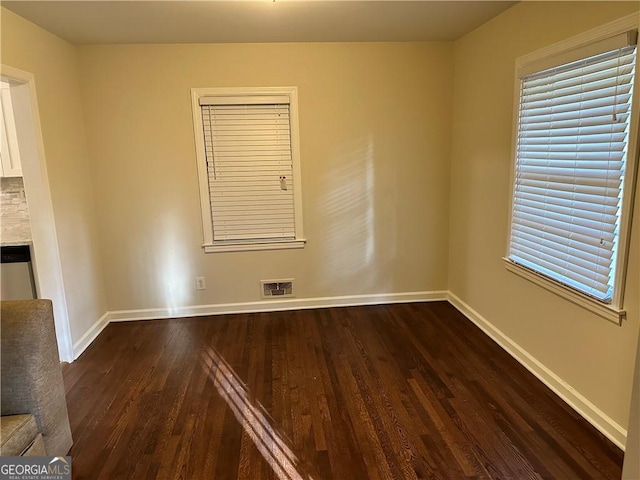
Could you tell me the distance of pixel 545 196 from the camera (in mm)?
2455

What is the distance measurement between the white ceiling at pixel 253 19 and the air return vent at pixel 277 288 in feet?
6.88

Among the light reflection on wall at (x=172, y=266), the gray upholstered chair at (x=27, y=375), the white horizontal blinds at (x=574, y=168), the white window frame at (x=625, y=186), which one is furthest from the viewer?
the light reflection on wall at (x=172, y=266)

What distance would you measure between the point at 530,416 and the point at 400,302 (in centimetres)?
181

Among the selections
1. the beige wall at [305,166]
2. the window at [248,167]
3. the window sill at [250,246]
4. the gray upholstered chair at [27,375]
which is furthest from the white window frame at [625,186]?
the gray upholstered chair at [27,375]

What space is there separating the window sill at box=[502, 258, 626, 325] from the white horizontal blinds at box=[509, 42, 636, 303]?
4 centimetres

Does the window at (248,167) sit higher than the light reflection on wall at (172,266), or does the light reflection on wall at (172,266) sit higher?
the window at (248,167)

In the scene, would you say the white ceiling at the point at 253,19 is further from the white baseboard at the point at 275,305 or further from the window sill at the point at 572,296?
the white baseboard at the point at 275,305

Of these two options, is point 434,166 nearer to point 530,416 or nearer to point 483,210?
point 483,210

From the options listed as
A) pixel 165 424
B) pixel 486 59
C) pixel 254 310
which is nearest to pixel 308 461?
pixel 165 424

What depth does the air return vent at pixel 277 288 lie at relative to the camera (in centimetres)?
379

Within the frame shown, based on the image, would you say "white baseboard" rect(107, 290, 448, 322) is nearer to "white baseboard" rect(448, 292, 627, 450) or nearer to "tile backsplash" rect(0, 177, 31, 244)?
"white baseboard" rect(448, 292, 627, 450)

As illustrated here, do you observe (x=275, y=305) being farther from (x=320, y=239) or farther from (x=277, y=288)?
(x=320, y=239)

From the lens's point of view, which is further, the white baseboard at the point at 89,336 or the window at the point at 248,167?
the window at the point at 248,167

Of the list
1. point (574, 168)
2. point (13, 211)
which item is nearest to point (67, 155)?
point (13, 211)
